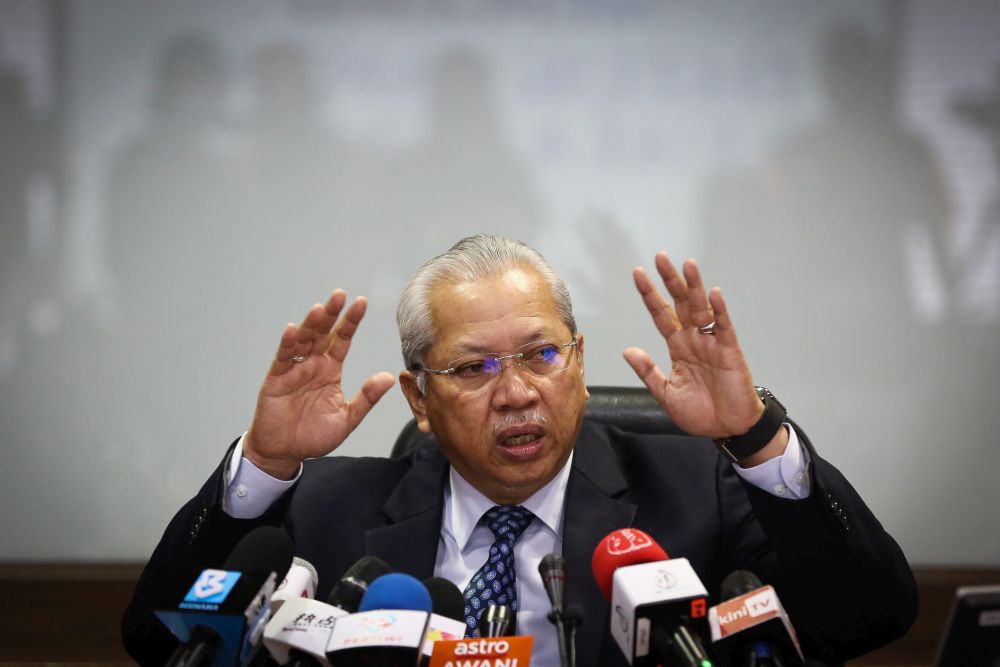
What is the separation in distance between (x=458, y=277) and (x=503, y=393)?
317 mm

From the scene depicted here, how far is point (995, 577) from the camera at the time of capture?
4113 millimetres

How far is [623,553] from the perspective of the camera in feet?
4.83

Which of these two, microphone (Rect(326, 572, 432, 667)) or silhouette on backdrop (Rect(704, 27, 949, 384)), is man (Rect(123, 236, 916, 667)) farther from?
silhouette on backdrop (Rect(704, 27, 949, 384))

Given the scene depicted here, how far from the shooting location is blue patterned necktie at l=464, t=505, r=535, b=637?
199 centimetres

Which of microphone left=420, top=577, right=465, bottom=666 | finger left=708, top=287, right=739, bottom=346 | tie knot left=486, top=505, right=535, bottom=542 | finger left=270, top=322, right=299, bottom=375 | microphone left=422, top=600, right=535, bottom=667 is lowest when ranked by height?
tie knot left=486, top=505, right=535, bottom=542

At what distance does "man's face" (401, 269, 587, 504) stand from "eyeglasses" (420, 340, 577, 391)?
0.01 metres

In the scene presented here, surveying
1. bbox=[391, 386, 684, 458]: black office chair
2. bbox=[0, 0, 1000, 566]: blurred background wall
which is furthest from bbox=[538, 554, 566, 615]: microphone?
bbox=[0, 0, 1000, 566]: blurred background wall

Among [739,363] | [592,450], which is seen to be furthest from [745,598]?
[592,450]

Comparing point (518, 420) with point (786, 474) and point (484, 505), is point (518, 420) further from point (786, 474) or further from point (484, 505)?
point (786, 474)

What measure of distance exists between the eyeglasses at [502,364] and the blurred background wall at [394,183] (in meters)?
1.91

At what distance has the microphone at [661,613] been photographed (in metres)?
1.27

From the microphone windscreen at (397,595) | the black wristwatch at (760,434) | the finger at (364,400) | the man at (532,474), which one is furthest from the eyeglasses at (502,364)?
the microphone windscreen at (397,595)

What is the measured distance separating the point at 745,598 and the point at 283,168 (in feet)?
10.4

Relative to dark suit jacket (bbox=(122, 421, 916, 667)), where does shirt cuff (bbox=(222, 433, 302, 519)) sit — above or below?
above
